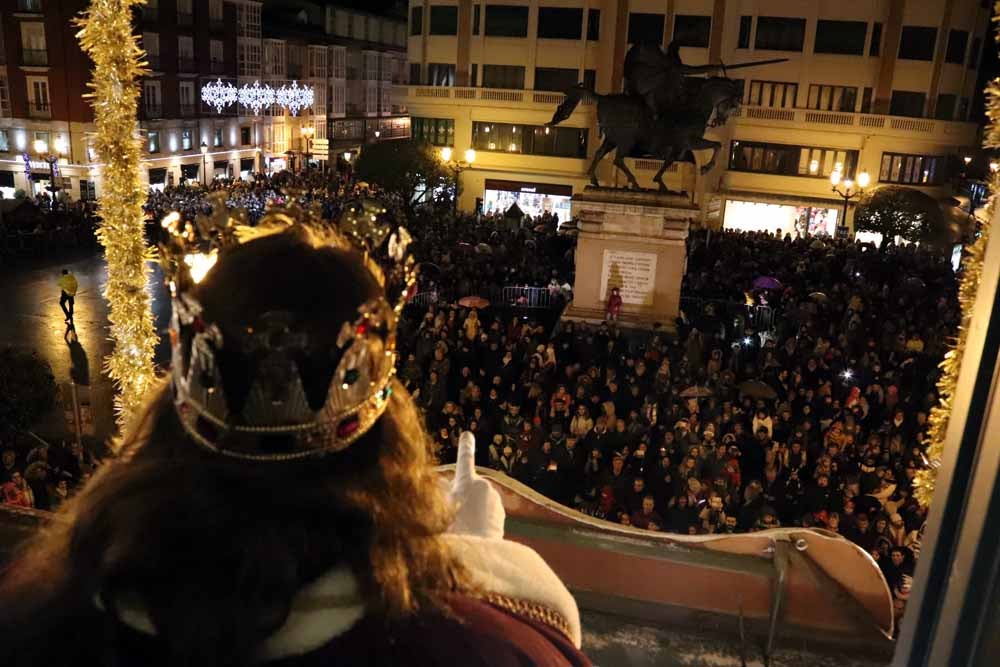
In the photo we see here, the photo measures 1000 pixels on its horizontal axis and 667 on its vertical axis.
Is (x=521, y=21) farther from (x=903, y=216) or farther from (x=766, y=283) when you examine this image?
(x=766, y=283)

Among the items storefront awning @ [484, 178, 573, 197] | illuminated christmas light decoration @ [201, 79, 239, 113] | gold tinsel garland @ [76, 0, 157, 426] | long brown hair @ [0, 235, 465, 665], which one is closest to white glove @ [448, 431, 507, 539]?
long brown hair @ [0, 235, 465, 665]

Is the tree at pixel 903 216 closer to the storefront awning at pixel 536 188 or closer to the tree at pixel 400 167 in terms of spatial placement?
the storefront awning at pixel 536 188

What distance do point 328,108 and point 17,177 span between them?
27.6 meters

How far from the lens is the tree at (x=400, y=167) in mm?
35344

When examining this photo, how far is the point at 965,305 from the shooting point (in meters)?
3.08

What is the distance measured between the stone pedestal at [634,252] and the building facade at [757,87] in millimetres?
19012

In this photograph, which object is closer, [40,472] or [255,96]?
[40,472]

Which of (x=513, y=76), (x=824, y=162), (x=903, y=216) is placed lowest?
(x=903, y=216)

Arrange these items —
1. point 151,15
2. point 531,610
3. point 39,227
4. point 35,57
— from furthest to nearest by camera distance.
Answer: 1. point 151,15
2. point 35,57
3. point 39,227
4. point 531,610

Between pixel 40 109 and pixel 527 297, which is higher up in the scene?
pixel 40 109

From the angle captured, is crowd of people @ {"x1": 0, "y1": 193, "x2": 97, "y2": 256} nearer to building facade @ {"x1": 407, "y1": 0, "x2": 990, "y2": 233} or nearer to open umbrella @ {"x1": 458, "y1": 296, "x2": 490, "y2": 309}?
open umbrella @ {"x1": 458, "y1": 296, "x2": 490, "y2": 309}

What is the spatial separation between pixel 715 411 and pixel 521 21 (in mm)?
32654

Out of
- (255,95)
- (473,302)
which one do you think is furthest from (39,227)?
(255,95)

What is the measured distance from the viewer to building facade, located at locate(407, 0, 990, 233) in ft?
121
